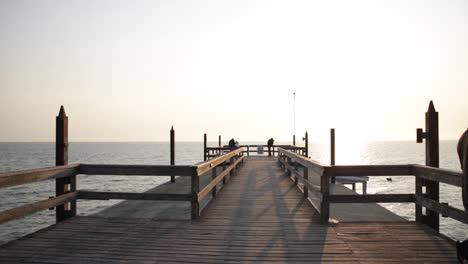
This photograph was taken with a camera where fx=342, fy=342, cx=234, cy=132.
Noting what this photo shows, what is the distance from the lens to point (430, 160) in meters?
6.61

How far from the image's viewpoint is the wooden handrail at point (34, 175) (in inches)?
196

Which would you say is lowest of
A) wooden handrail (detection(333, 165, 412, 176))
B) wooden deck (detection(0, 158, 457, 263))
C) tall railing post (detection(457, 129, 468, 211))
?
wooden deck (detection(0, 158, 457, 263))

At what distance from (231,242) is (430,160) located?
420 centimetres

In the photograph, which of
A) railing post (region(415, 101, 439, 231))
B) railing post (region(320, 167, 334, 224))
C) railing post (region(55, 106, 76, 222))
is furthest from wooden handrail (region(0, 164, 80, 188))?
railing post (region(415, 101, 439, 231))

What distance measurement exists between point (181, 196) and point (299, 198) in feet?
13.9

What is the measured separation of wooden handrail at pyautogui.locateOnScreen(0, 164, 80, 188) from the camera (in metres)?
4.99

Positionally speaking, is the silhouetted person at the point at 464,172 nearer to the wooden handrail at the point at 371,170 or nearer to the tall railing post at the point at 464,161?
the tall railing post at the point at 464,161

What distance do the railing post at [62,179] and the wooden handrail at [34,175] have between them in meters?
0.22

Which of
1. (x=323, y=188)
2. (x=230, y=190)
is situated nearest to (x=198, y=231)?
(x=323, y=188)

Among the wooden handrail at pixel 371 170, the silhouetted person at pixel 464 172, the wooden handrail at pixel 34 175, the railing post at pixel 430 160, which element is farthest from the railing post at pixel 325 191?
the wooden handrail at pixel 34 175

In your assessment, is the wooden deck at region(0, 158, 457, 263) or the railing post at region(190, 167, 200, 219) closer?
the wooden deck at region(0, 158, 457, 263)

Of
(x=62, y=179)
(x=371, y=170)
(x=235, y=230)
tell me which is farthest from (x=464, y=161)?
(x=62, y=179)

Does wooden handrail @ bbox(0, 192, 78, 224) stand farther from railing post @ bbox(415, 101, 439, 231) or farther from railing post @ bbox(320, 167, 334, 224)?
railing post @ bbox(415, 101, 439, 231)

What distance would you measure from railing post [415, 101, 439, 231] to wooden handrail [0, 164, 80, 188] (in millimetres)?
6662
